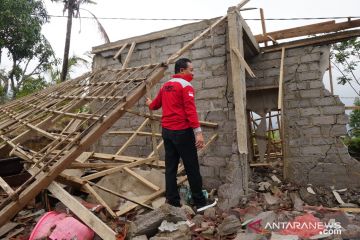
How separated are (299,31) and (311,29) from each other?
0.72 ft

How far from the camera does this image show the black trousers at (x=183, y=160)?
3.58m

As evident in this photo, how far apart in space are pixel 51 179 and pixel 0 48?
1210cm

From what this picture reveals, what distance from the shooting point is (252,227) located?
315 centimetres

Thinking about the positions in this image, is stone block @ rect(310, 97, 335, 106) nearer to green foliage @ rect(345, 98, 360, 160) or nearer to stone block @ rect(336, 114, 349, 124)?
stone block @ rect(336, 114, 349, 124)

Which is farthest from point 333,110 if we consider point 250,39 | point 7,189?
point 7,189

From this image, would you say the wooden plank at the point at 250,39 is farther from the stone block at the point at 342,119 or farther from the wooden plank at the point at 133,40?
the stone block at the point at 342,119

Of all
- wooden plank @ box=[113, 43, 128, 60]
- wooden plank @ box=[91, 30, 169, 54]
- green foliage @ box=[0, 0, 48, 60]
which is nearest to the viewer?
wooden plank @ box=[91, 30, 169, 54]

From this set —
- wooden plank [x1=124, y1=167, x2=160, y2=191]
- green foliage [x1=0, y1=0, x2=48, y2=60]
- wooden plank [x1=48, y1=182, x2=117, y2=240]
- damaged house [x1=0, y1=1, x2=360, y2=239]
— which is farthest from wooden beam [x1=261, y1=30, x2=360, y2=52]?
green foliage [x1=0, y1=0, x2=48, y2=60]

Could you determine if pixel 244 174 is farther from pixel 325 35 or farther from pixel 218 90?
pixel 325 35

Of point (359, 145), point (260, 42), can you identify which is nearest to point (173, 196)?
point (260, 42)

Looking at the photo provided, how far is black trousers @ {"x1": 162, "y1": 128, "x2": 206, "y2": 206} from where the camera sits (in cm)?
358

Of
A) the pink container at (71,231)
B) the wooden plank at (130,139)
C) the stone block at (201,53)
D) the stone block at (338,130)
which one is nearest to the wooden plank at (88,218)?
the pink container at (71,231)

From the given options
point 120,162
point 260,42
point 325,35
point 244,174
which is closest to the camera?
point 244,174

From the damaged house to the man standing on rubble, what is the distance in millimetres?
420
